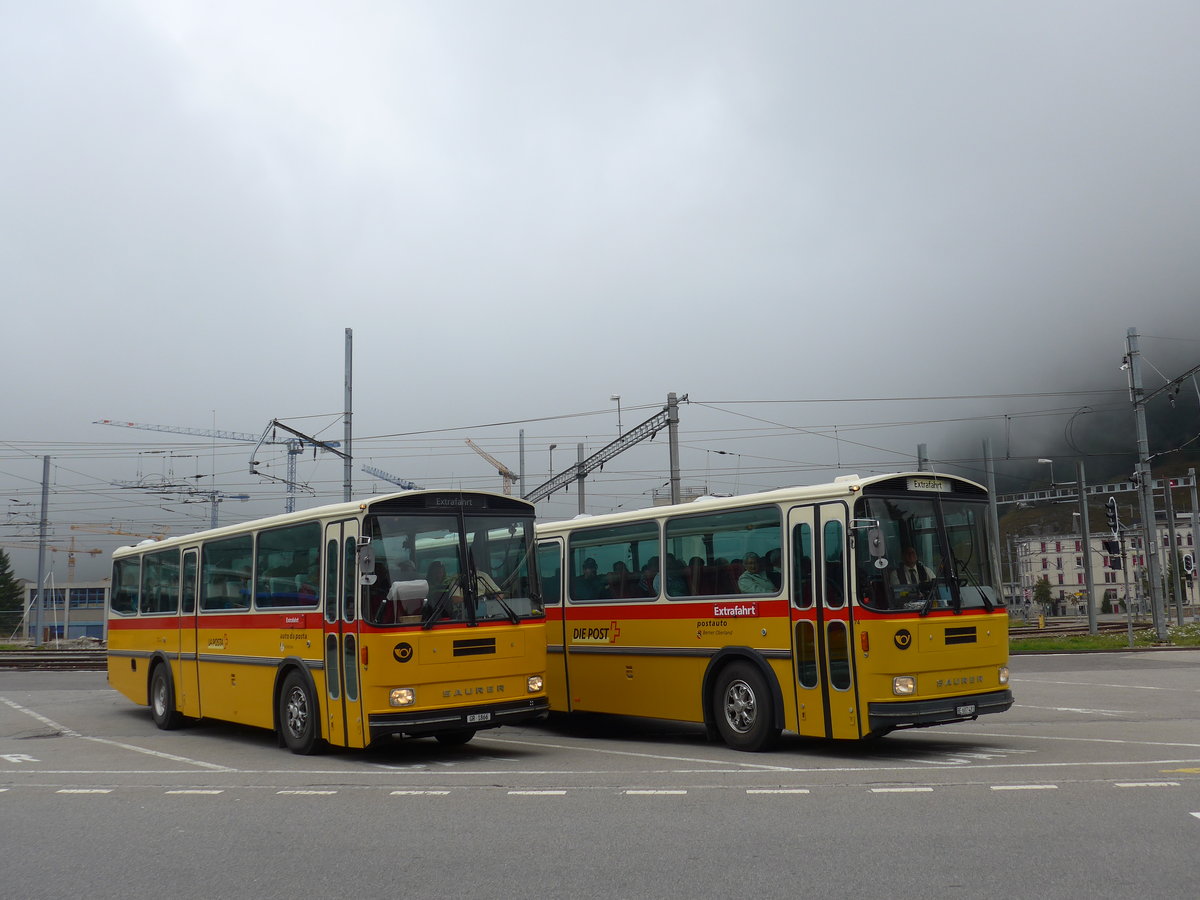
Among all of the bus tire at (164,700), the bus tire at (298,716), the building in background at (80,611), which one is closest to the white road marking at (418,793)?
the bus tire at (298,716)

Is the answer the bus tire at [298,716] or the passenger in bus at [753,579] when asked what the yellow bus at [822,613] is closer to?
the passenger in bus at [753,579]

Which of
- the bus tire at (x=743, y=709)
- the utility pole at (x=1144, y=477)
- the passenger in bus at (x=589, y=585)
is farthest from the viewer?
the utility pole at (x=1144, y=477)

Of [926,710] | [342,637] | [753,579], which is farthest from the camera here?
[753,579]

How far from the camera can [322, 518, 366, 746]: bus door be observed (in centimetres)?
1227

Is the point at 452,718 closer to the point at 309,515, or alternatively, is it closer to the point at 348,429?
the point at 309,515

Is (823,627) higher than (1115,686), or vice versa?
(823,627)

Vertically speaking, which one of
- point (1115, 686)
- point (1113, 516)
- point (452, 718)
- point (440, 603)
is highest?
point (1113, 516)

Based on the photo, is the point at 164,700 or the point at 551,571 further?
the point at 164,700

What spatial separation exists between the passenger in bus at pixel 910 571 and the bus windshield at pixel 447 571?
4056 millimetres

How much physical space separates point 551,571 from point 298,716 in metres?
4.17

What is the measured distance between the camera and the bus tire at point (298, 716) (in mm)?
13109


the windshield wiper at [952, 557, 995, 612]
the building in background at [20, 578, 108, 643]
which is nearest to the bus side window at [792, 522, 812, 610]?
the windshield wiper at [952, 557, 995, 612]

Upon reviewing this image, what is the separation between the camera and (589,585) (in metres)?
15.5

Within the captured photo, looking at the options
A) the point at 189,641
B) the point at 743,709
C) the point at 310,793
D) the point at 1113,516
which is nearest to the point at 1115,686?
the point at 743,709
